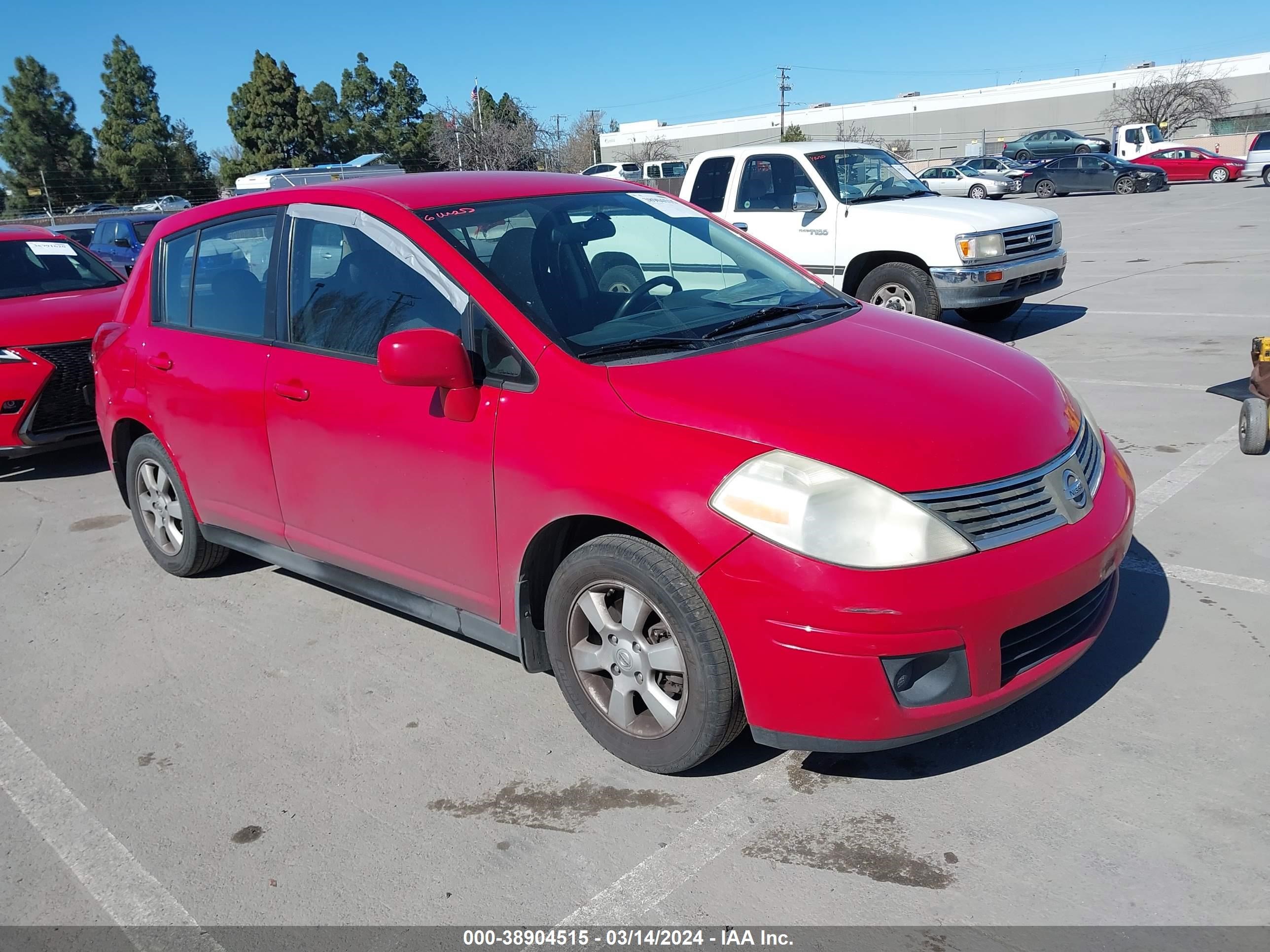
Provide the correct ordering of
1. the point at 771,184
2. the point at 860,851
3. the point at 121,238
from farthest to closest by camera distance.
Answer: the point at 121,238, the point at 771,184, the point at 860,851

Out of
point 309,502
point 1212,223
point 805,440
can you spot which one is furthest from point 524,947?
point 1212,223

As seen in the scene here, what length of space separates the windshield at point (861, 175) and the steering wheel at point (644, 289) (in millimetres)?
6218

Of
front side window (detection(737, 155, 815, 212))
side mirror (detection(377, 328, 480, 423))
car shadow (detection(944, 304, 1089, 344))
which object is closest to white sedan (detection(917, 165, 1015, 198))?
car shadow (detection(944, 304, 1089, 344))

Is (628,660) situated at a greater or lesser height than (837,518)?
lesser

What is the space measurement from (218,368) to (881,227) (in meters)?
6.59

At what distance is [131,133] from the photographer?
6159cm

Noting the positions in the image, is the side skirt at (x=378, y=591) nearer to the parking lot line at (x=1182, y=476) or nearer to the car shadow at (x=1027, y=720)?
the car shadow at (x=1027, y=720)

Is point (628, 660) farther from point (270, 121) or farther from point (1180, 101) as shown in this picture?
point (1180, 101)

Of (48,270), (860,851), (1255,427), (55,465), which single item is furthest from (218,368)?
(1255,427)

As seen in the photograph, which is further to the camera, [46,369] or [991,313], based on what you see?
[991,313]

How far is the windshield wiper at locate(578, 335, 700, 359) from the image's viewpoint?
128 inches

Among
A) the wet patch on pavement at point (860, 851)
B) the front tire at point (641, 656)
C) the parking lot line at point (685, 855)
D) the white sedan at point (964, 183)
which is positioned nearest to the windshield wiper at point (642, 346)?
the front tire at point (641, 656)

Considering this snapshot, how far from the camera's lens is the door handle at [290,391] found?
12.7 ft

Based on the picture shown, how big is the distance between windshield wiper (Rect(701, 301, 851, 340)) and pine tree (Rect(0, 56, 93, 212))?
64945 mm
